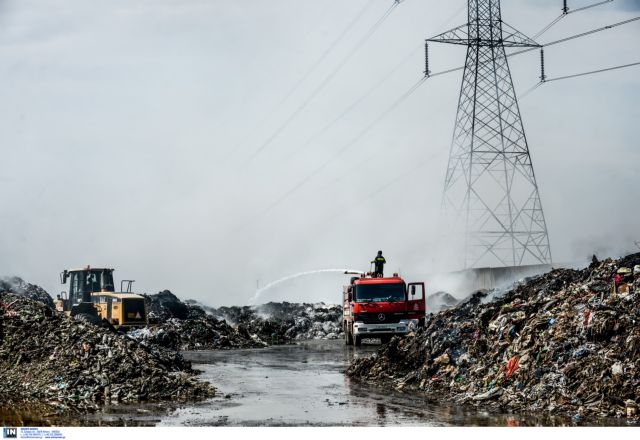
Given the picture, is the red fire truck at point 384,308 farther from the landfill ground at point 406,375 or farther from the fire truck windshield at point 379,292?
the landfill ground at point 406,375

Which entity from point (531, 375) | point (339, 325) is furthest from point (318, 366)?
point (339, 325)

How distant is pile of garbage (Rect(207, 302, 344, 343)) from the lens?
4512 cm

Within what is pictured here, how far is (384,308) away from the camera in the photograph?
31.8 metres

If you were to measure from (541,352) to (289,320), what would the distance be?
31.7m

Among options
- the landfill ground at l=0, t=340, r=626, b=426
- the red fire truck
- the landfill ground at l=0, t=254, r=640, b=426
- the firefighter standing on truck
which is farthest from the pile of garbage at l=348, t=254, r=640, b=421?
the firefighter standing on truck

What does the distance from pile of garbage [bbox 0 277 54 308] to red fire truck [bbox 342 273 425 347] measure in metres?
22.6

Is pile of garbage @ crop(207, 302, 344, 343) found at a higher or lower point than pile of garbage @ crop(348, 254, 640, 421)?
higher

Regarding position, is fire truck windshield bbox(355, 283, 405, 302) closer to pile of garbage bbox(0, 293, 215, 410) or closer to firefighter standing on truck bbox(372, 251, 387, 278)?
firefighter standing on truck bbox(372, 251, 387, 278)

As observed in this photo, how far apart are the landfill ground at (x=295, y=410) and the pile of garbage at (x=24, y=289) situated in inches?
1057

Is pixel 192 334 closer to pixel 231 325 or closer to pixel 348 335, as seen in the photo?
pixel 348 335

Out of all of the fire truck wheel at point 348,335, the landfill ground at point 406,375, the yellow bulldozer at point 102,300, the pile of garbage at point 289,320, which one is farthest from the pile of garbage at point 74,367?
the pile of garbage at point 289,320

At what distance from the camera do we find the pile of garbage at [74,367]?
1823 cm
